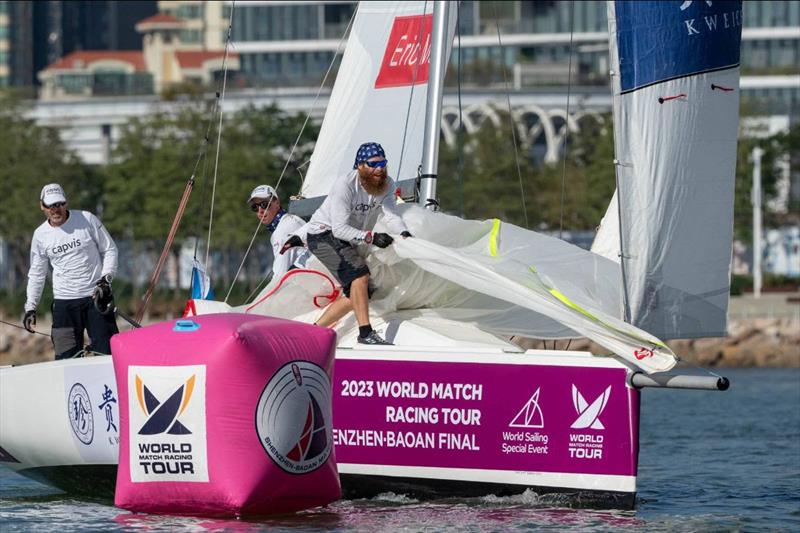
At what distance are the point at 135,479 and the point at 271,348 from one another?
1.07 m

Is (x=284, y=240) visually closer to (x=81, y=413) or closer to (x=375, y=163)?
(x=375, y=163)

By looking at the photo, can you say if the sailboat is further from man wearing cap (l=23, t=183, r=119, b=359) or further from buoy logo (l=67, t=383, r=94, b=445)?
man wearing cap (l=23, t=183, r=119, b=359)

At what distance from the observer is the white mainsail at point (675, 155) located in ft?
33.2

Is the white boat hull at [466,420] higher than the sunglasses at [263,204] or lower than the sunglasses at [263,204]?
lower

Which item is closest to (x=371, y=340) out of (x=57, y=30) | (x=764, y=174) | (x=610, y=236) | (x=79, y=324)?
(x=79, y=324)

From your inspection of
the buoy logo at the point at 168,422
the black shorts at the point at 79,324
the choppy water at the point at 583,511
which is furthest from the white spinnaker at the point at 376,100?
the buoy logo at the point at 168,422

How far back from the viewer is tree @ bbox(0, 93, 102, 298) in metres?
44.6

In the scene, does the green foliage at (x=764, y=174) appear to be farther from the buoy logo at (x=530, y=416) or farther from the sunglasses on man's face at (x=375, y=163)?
the buoy logo at (x=530, y=416)

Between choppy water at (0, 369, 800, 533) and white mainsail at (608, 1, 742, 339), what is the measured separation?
47.4 inches

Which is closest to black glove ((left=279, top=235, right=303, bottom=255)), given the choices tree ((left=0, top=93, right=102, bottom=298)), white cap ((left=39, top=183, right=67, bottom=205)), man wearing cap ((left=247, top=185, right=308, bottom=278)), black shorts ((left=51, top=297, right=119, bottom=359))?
man wearing cap ((left=247, top=185, right=308, bottom=278))

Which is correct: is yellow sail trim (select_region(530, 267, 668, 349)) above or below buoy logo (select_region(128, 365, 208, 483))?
above

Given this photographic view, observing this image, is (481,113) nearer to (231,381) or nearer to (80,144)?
(80,144)

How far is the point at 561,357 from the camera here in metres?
10.1

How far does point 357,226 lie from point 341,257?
8.7 inches
